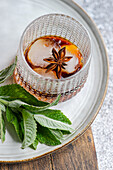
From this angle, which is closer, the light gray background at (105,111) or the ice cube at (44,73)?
the ice cube at (44,73)

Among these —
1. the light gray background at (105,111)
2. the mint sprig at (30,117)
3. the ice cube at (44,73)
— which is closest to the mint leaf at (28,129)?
the mint sprig at (30,117)

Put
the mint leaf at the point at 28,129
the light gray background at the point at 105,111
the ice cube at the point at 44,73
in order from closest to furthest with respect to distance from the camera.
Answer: the mint leaf at the point at 28,129 → the ice cube at the point at 44,73 → the light gray background at the point at 105,111

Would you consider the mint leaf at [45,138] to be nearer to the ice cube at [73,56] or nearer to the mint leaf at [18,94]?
the mint leaf at [18,94]

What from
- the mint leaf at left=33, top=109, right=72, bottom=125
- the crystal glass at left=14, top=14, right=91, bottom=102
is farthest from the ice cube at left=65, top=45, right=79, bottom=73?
the mint leaf at left=33, top=109, right=72, bottom=125

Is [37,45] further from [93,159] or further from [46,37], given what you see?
[93,159]

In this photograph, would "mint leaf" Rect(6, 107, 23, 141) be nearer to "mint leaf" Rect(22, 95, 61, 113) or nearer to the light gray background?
"mint leaf" Rect(22, 95, 61, 113)

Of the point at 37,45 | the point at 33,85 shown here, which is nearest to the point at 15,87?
the point at 33,85
